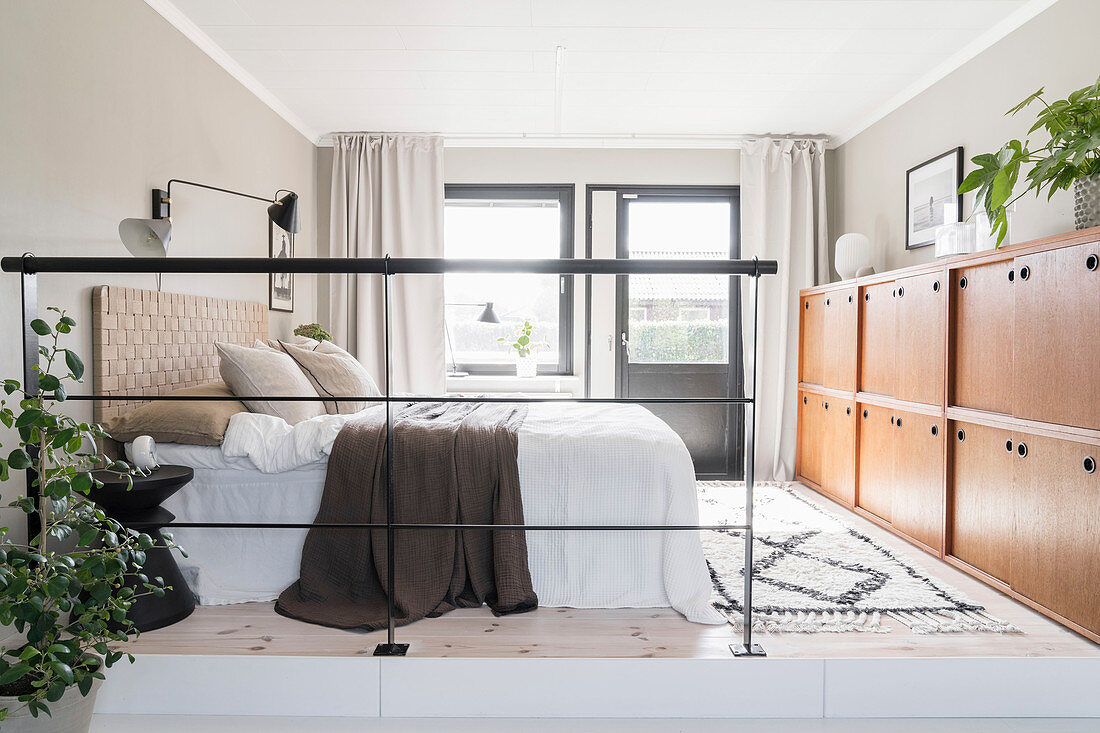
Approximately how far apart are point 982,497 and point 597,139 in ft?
10.4

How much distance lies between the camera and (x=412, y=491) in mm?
2172

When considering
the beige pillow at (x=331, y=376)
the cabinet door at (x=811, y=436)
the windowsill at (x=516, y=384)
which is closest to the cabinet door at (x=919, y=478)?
the cabinet door at (x=811, y=436)

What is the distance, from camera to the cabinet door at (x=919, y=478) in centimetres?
287

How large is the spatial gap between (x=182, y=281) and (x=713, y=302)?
10.8ft

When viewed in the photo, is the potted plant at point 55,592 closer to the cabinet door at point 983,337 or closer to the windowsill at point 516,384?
the cabinet door at point 983,337

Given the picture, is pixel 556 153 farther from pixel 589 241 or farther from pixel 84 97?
pixel 84 97

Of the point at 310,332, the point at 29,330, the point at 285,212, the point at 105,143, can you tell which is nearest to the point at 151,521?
the point at 29,330

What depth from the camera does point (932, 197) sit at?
3588 mm

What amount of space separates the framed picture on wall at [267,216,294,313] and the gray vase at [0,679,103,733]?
8.88 ft

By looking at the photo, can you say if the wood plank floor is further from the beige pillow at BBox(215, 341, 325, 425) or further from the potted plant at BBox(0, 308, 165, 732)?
the beige pillow at BBox(215, 341, 325, 425)

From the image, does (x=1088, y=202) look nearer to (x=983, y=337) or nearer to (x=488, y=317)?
(x=983, y=337)

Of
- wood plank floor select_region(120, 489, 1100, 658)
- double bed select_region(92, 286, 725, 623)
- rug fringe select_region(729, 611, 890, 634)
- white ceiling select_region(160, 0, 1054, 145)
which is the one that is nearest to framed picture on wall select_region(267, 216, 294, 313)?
white ceiling select_region(160, 0, 1054, 145)

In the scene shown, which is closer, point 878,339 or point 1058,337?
point 1058,337

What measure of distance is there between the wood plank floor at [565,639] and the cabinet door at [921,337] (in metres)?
1.11
